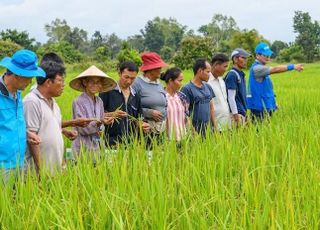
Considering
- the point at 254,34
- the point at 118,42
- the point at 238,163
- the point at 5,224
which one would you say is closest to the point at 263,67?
the point at 238,163

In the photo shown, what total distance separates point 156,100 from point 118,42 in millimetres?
55070

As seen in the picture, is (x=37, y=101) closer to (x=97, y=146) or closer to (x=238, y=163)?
(x=97, y=146)

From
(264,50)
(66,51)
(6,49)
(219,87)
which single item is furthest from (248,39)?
(219,87)

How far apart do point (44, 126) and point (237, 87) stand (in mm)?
2398

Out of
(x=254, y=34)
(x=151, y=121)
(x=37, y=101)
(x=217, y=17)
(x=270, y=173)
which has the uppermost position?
(x=217, y=17)

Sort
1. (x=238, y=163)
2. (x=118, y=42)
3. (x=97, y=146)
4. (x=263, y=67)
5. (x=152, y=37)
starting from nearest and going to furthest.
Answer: (x=238, y=163) → (x=97, y=146) → (x=263, y=67) → (x=152, y=37) → (x=118, y=42)

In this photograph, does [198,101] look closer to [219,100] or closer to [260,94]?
[219,100]

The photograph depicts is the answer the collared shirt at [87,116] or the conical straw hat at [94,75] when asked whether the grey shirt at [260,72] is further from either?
the collared shirt at [87,116]

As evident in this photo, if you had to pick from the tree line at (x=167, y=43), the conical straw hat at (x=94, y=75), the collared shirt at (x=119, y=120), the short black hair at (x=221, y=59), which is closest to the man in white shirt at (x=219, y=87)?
the short black hair at (x=221, y=59)

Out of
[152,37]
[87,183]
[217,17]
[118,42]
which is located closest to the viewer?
[87,183]

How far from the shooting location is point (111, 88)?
11.2 ft

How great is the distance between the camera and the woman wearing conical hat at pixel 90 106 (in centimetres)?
320

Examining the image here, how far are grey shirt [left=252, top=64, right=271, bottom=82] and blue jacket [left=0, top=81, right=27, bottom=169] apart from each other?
2.83m

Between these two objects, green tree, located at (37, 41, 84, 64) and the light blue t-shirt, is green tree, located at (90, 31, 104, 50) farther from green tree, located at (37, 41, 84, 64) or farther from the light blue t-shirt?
the light blue t-shirt
